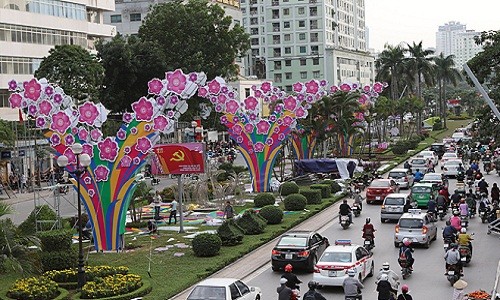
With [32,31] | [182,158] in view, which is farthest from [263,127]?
[32,31]

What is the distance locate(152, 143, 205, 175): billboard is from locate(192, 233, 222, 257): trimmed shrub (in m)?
5.37

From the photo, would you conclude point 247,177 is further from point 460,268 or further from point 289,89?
point 289,89

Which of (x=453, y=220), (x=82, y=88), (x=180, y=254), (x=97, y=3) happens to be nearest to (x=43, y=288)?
(x=180, y=254)

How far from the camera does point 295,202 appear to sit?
43312mm

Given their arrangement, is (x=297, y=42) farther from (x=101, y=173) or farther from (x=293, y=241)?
(x=293, y=241)

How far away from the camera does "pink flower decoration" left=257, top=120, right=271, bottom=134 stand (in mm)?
50656

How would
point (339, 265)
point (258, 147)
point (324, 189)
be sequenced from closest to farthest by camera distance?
point (339, 265)
point (324, 189)
point (258, 147)

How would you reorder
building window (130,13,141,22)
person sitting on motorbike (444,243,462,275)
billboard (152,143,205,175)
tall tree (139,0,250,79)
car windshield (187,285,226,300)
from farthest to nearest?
building window (130,13,141,22) → tall tree (139,0,250,79) → billboard (152,143,205,175) → person sitting on motorbike (444,243,462,275) → car windshield (187,285,226,300)

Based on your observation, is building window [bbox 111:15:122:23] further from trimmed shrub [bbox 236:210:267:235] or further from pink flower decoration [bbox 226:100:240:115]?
trimmed shrub [bbox 236:210:267:235]

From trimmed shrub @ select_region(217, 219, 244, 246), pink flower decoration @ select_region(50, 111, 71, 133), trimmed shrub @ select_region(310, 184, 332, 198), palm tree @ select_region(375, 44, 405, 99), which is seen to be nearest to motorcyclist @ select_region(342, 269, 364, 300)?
trimmed shrub @ select_region(217, 219, 244, 246)

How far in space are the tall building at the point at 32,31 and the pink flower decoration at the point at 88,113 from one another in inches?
1283

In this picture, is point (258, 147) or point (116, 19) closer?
point (258, 147)

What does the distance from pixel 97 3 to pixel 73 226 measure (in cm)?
4573

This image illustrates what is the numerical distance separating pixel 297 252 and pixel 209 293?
7082mm
